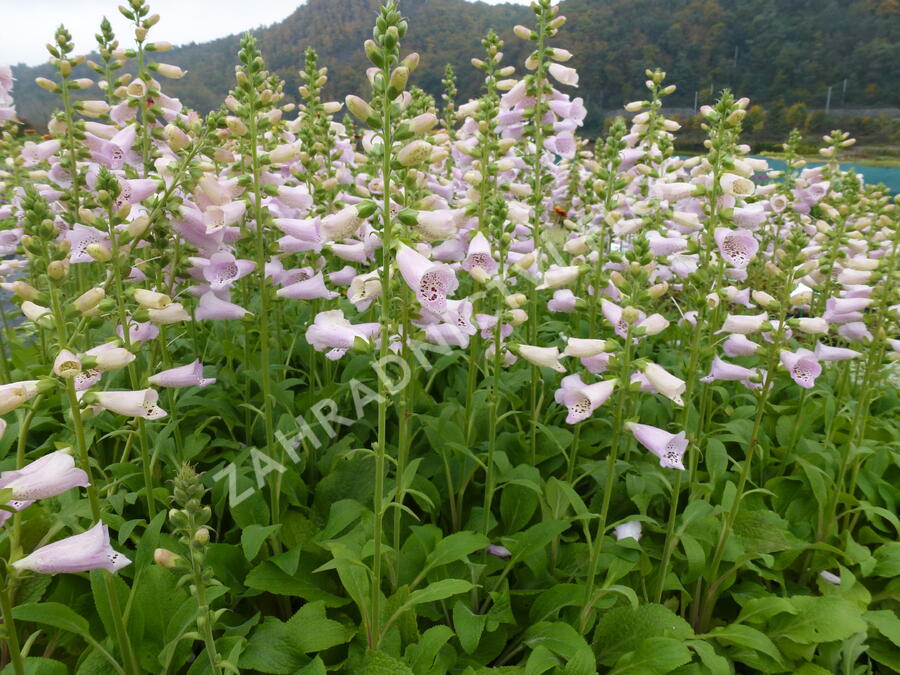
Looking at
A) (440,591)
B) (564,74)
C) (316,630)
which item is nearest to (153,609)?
(316,630)

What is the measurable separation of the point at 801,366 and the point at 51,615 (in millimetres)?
4097

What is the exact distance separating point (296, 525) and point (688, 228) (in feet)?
10.6

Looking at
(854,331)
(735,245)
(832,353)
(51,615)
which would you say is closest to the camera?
(51,615)

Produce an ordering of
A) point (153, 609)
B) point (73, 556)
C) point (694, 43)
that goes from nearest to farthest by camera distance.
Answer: point (73, 556) < point (153, 609) < point (694, 43)

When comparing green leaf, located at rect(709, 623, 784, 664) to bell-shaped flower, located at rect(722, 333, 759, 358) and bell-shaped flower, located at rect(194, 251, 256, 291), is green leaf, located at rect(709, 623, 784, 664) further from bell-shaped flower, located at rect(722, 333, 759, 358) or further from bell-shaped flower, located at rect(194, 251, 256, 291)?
bell-shaped flower, located at rect(194, 251, 256, 291)

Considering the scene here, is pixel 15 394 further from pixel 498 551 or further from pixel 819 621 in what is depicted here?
pixel 819 621

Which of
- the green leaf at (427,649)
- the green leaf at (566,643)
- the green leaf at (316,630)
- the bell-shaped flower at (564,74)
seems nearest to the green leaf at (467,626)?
the green leaf at (427,649)

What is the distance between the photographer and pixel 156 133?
148 inches

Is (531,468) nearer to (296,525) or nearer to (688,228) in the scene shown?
(296,525)

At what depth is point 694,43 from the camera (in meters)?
32.6

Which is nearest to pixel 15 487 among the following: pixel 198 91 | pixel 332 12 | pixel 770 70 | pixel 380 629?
pixel 380 629

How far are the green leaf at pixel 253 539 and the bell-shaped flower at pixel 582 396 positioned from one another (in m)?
1.60

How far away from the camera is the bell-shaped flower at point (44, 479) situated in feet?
5.75

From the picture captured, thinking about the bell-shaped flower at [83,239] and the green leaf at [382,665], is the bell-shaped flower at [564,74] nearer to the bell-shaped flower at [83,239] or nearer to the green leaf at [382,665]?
the bell-shaped flower at [83,239]
